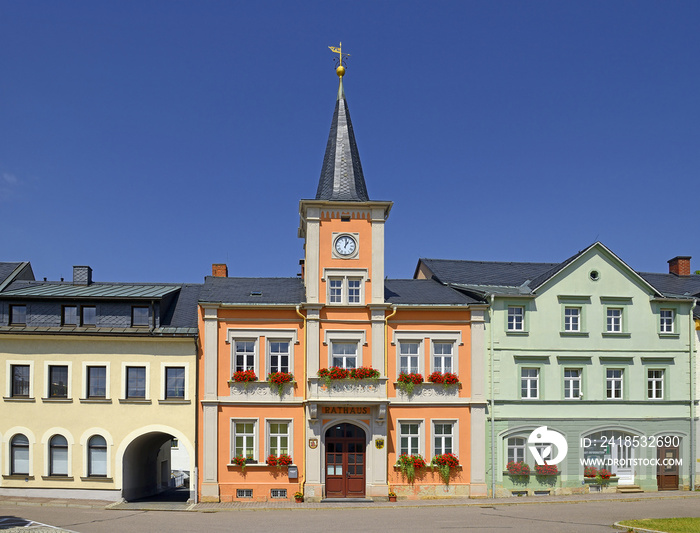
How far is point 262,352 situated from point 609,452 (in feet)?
57.1

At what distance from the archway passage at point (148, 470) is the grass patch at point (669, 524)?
68.7ft

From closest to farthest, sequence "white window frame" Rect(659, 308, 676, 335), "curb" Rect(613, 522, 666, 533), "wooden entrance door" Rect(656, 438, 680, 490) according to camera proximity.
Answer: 1. "curb" Rect(613, 522, 666, 533)
2. "wooden entrance door" Rect(656, 438, 680, 490)
3. "white window frame" Rect(659, 308, 676, 335)

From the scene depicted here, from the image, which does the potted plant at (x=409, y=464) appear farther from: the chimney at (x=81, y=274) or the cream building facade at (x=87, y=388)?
the chimney at (x=81, y=274)

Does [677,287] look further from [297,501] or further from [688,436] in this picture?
[297,501]

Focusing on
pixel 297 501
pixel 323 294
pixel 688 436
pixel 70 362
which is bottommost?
pixel 297 501

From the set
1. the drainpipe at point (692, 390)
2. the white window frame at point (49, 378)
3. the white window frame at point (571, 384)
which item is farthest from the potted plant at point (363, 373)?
the drainpipe at point (692, 390)

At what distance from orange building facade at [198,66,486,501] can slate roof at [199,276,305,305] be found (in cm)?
14

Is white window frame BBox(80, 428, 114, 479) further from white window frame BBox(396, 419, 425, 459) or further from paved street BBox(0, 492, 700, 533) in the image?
white window frame BBox(396, 419, 425, 459)

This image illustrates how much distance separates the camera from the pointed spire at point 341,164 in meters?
38.0

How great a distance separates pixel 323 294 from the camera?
36.9 metres

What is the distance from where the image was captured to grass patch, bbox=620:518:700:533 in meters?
25.2

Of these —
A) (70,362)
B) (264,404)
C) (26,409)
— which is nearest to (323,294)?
(264,404)

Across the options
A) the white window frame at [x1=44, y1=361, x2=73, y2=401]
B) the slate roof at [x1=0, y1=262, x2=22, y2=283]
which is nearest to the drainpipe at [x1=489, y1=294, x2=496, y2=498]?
the white window frame at [x1=44, y1=361, x2=73, y2=401]

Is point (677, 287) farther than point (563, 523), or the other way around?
point (677, 287)
